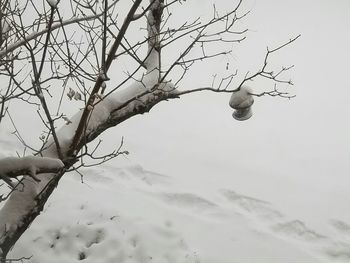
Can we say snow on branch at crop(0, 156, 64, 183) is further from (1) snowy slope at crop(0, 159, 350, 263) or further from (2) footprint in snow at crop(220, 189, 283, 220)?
(2) footprint in snow at crop(220, 189, 283, 220)

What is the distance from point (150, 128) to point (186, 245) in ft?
12.9

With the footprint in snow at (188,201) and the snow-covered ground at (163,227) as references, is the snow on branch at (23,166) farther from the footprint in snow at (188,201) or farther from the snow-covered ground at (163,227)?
the footprint in snow at (188,201)

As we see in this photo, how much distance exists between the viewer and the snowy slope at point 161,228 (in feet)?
14.4

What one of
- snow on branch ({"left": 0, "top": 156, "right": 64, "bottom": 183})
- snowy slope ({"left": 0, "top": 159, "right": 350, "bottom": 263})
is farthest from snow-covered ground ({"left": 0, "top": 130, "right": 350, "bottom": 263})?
snow on branch ({"left": 0, "top": 156, "right": 64, "bottom": 183})

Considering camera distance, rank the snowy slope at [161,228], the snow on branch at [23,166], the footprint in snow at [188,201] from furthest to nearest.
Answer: the footprint in snow at [188,201], the snowy slope at [161,228], the snow on branch at [23,166]

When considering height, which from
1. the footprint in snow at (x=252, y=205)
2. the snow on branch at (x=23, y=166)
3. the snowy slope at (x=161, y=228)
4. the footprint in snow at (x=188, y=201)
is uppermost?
the footprint in snow at (x=252, y=205)

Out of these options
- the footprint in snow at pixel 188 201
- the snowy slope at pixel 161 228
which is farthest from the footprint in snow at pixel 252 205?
the footprint in snow at pixel 188 201

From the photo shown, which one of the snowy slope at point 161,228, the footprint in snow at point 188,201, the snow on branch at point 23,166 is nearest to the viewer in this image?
the snow on branch at point 23,166

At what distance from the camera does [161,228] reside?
4.88m

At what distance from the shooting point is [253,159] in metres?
7.52

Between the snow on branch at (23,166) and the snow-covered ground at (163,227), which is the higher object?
the snow-covered ground at (163,227)

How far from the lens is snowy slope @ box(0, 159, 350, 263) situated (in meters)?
4.39

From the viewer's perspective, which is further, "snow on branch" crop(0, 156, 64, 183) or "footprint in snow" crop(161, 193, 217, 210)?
"footprint in snow" crop(161, 193, 217, 210)

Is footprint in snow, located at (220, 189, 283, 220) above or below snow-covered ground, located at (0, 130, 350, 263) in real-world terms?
above
